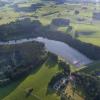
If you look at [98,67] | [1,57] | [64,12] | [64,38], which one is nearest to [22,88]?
[98,67]

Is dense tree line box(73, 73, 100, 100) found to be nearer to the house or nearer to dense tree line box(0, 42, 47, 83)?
the house

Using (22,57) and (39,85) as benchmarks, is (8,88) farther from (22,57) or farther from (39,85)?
(22,57)

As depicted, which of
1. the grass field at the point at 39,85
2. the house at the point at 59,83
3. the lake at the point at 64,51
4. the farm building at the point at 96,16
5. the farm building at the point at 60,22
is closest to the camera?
the grass field at the point at 39,85

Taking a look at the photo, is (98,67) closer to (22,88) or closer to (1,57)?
(22,88)

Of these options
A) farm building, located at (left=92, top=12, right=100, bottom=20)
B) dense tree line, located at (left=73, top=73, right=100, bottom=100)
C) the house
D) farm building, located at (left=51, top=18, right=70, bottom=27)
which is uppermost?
dense tree line, located at (left=73, top=73, right=100, bottom=100)

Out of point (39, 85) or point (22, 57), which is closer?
point (39, 85)

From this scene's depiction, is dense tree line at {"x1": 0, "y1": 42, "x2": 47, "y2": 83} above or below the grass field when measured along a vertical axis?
below

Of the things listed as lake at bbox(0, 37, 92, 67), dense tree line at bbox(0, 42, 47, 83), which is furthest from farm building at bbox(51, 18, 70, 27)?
dense tree line at bbox(0, 42, 47, 83)

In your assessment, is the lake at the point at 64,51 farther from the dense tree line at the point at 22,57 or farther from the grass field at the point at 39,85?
the grass field at the point at 39,85

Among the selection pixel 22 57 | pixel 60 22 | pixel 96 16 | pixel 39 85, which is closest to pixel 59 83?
pixel 39 85

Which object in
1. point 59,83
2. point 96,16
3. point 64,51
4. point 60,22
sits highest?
point 59,83

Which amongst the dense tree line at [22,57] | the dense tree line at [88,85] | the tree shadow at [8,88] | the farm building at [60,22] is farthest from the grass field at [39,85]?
the farm building at [60,22]
